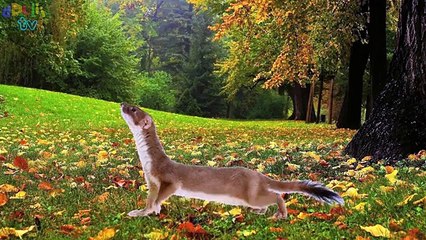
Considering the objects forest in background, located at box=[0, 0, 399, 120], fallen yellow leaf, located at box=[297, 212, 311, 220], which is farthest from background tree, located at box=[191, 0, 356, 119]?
fallen yellow leaf, located at box=[297, 212, 311, 220]

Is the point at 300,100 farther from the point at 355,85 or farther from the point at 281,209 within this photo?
the point at 281,209

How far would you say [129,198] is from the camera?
393cm

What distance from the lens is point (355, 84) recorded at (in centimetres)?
1953

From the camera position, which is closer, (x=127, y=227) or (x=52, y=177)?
(x=127, y=227)

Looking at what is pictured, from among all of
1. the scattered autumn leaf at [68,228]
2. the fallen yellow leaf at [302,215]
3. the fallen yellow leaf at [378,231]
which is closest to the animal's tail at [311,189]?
the fallen yellow leaf at [378,231]

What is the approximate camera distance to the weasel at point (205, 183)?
2.35 metres

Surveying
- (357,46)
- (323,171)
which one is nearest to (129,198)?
(323,171)

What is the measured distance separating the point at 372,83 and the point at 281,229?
12293 millimetres

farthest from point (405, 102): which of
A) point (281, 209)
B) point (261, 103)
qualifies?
point (261, 103)

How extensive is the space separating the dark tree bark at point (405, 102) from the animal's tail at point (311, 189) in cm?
423

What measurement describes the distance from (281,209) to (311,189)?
0.33 m

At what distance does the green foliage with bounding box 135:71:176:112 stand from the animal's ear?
4979cm

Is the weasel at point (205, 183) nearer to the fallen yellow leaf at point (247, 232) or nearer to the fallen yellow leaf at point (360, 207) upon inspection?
the fallen yellow leaf at point (247, 232)

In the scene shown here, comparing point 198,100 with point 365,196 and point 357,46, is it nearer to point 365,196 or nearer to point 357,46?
point 357,46
